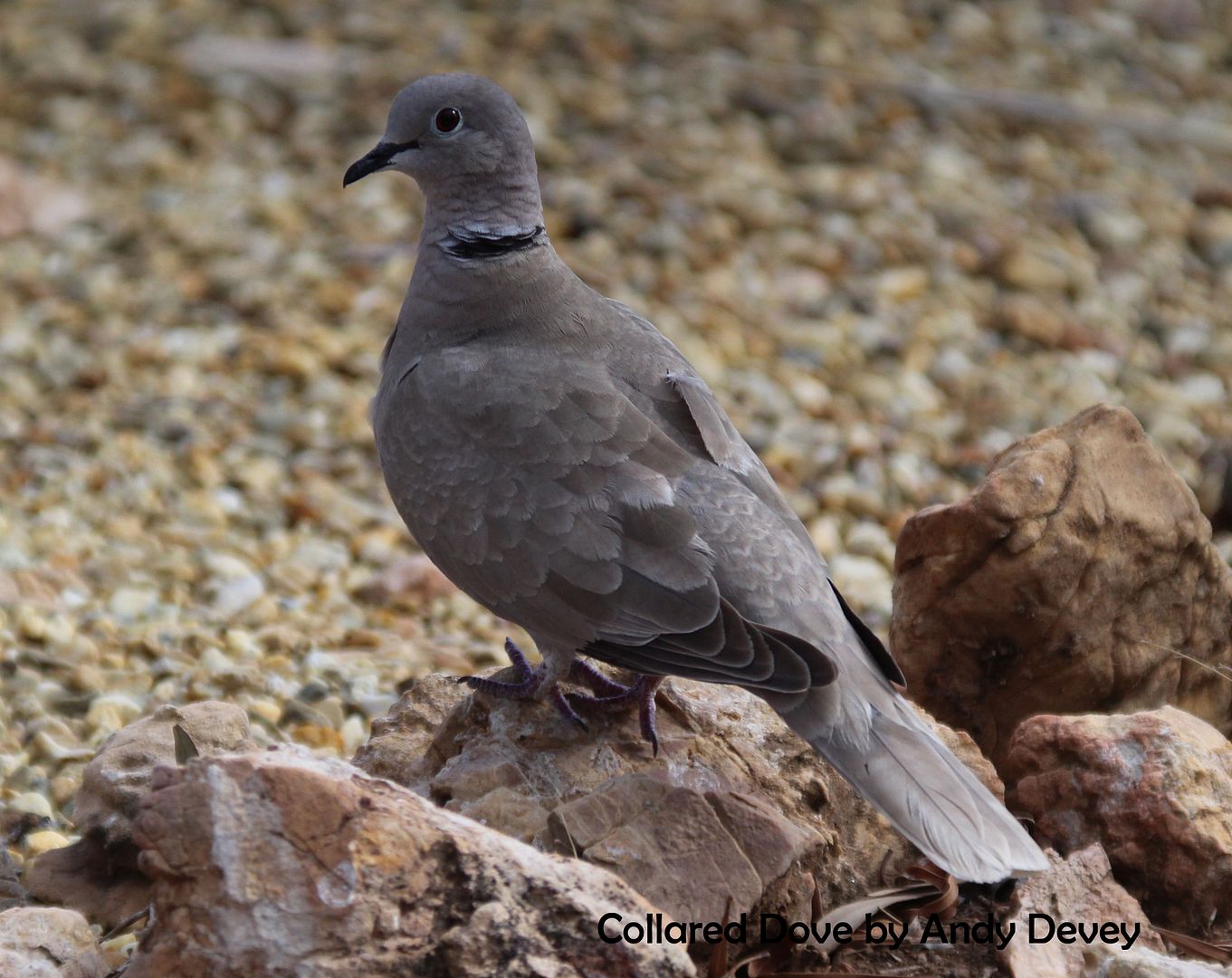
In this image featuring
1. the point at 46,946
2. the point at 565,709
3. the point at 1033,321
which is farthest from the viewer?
the point at 1033,321

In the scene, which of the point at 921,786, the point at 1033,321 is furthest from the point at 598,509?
the point at 1033,321

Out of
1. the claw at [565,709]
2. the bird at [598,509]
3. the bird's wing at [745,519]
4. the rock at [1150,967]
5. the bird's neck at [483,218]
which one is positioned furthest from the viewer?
the bird's neck at [483,218]

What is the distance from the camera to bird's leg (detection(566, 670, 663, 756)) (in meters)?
3.65

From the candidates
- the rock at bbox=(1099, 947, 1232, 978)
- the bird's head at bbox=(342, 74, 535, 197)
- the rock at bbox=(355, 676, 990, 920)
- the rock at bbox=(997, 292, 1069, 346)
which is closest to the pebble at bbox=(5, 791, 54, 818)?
the rock at bbox=(355, 676, 990, 920)

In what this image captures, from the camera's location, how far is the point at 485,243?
4.21 m

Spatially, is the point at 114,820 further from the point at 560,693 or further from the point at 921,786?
the point at 921,786

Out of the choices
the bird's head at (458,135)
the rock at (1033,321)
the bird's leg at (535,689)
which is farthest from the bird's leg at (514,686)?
the rock at (1033,321)

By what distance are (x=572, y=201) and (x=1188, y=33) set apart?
4.29 m

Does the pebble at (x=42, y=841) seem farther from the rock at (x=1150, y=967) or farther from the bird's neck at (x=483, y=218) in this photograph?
the rock at (x=1150, y=967)

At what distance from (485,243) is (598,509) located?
3.20 ft

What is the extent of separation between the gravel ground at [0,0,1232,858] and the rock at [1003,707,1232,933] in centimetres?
216

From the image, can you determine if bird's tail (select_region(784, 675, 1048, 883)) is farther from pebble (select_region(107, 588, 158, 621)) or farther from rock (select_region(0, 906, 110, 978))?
pebble (select_region(107, 588, 158, 621))

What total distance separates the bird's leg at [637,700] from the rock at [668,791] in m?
0.03

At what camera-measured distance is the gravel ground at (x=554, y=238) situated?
18.3ft
